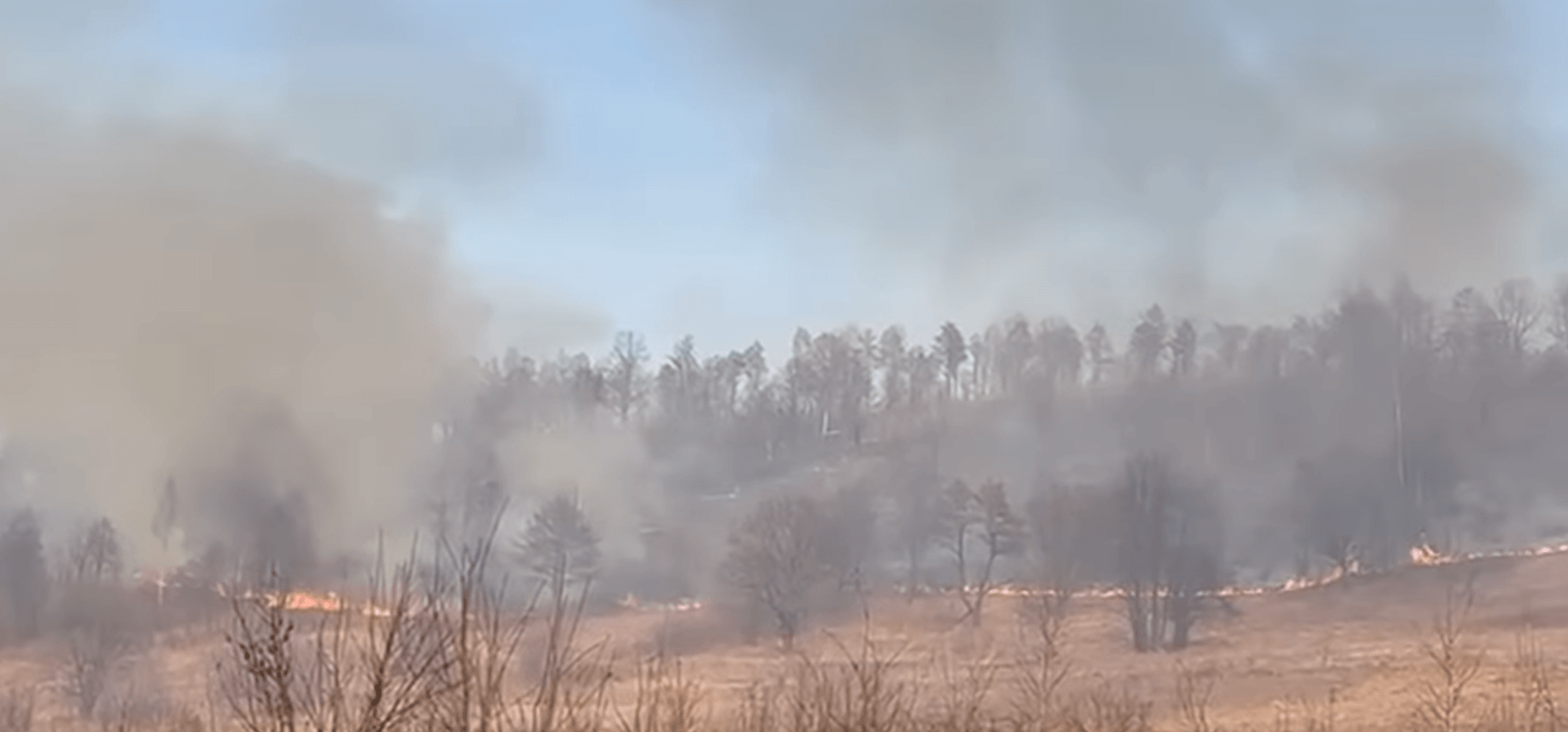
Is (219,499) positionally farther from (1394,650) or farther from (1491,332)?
(1491,332)

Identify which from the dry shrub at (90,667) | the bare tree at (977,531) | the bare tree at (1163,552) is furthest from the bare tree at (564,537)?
the bare tree at (1163,552)

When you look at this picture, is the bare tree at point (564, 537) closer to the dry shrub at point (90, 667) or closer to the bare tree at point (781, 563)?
the bare tree at point (781, 563)

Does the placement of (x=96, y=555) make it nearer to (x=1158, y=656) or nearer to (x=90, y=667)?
(x=90, y=667)

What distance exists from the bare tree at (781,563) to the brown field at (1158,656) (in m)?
1.75

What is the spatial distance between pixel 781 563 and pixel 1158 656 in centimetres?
1774

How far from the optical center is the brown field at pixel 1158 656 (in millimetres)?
15695

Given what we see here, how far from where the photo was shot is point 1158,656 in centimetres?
4734

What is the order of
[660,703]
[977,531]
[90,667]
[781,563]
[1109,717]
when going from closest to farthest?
[660,703], [1109,717], [90,667], [781,563], [977,531]

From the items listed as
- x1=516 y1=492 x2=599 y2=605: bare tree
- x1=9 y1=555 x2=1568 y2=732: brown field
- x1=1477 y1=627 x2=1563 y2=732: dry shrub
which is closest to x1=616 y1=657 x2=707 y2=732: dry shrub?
x1=9 y1=555 x2=1568 y2=732: brown field

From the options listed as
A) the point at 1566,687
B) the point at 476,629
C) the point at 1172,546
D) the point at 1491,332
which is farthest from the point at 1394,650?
the point at 1491,332

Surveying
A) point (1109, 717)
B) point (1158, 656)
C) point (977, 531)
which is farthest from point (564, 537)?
point (1109, 717)

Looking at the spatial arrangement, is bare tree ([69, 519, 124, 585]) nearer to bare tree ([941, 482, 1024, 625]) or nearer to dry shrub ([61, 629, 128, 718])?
dry shrub ([61, 629, 128, 718])

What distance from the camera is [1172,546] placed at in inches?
2515

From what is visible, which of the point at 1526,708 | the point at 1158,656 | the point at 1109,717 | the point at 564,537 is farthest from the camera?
the point at 564,537
